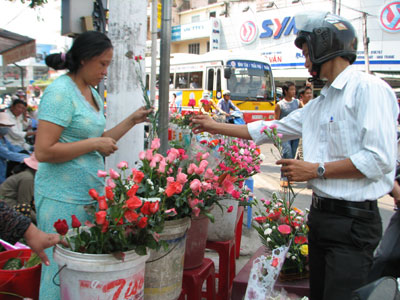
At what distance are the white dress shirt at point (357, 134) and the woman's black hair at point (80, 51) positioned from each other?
3.75 feet

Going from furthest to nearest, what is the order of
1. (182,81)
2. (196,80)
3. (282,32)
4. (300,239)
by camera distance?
(282,32) → (182,81) → (196,80) → (300,239)

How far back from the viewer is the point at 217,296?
2764 mm

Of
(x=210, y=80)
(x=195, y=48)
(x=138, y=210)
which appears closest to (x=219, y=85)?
(x=210, y=80)

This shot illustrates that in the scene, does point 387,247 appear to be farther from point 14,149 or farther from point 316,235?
point 14,149

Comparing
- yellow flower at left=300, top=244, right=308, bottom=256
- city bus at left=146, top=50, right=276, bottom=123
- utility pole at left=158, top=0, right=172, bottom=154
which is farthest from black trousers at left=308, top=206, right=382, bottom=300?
city bus at left=146, top=50, right=276, bottom=123

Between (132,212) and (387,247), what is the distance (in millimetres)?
1785

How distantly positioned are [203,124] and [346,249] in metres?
1.16

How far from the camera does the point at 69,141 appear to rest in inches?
68.7

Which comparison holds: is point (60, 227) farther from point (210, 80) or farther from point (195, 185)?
point (210, 80)

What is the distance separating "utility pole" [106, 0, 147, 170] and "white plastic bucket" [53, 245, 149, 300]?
57.3 inches

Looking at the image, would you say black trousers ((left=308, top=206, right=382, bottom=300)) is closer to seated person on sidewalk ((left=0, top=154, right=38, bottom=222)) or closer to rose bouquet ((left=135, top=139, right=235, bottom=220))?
rose bouquet ((left=135, top=139, right=235, bottom=220))

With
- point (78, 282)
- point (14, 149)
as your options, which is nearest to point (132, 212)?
point (78, 282)

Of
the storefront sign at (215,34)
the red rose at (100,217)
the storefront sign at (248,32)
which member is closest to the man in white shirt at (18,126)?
the red rose at (100,217)

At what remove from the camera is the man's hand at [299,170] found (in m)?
1.57
